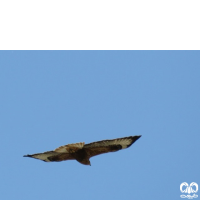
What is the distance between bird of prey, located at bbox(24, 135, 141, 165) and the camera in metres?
8.95

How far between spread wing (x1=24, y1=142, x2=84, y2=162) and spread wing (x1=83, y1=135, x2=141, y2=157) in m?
0.27

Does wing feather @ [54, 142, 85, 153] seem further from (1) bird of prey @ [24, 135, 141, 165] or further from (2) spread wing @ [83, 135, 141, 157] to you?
(2) spread wing @ [83, 135, 141, 157]

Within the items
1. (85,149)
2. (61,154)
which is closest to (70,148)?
(85,149)

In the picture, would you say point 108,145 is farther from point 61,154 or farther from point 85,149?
point 61,154

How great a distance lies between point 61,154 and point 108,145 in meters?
1.24

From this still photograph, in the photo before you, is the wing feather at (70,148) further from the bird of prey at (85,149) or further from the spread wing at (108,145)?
the spread wing at (108,145)

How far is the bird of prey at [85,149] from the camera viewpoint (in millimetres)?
8945

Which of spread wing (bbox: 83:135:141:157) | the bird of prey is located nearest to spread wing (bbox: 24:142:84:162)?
the bird of prey
